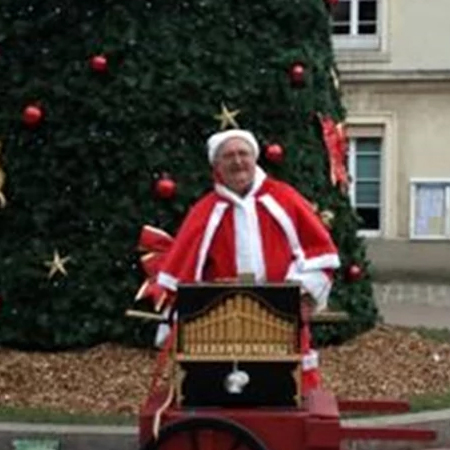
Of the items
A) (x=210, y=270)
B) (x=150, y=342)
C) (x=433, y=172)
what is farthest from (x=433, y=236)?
(x=210, y=270)

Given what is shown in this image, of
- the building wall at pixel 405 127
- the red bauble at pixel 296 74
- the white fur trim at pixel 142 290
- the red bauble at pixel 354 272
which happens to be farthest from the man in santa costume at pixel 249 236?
the building wall at pixel 405 127

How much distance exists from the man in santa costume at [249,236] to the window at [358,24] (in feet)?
50.5

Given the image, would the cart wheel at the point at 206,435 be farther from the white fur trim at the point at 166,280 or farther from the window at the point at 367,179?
the window at the point at 367,179

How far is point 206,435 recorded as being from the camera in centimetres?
566

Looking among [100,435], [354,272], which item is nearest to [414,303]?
[354,272]

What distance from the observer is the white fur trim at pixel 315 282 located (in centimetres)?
600

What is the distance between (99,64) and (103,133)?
413 millimetres

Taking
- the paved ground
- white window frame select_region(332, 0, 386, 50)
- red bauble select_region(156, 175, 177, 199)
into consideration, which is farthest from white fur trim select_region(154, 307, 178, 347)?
white window frame select_region(332, 0, 386, 50)

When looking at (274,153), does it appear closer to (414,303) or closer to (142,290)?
(142,290)

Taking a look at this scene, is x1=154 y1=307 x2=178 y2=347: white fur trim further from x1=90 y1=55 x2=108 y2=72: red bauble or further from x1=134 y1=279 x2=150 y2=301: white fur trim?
x1=90 y1=55 x2=108 y2=72: red bauble

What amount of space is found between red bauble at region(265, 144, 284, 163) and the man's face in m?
3.36

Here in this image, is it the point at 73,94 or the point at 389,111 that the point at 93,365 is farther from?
the point at 389,111

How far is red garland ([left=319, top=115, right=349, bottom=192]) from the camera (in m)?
10.0

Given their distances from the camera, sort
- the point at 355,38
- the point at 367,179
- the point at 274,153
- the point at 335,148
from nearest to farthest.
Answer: the point at 274,153, the point at 335,148, the point at 355,38, the point at 367,179
